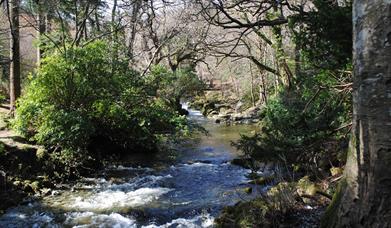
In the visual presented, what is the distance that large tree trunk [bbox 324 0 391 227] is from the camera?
116 inches

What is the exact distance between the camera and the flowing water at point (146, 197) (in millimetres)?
7270

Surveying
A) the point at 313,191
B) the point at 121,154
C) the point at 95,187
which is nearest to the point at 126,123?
the point at 121,154

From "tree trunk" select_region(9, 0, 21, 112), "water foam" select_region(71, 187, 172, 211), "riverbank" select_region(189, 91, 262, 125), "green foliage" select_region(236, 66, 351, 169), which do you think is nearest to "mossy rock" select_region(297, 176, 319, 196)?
"green foliage" select_region(236, 66, 351, 169)

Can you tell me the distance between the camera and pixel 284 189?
5328 mm

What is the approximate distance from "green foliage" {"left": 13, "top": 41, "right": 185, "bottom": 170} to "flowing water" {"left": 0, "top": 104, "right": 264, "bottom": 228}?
100 centimetres

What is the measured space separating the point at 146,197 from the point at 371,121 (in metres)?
6.42

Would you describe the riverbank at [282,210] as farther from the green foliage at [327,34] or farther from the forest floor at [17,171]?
the forest floor at [17,171]

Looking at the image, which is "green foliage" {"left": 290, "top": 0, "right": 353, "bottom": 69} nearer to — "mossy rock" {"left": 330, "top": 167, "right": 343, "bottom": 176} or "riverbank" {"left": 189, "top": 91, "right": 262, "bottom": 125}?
"mossy rock" {"left": 330, "top": 167, "right": 343, "bottom": 176}

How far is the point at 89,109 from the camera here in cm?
1191

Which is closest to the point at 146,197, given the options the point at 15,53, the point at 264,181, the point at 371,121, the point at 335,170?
the point at 264,181

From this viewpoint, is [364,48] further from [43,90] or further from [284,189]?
[43,90]

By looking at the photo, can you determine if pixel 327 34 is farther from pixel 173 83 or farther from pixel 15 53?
pixel 173 83

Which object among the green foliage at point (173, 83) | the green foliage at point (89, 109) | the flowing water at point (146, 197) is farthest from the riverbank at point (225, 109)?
the flowing water at point (146, 197)

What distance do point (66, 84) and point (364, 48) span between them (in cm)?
963
